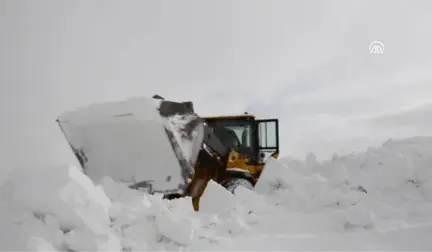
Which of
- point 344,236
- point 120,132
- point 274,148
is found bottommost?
point 274,148

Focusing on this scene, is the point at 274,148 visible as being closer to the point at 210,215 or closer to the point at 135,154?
the point at 135,154

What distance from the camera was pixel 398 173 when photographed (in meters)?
5.36

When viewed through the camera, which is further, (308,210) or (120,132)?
(120,132)

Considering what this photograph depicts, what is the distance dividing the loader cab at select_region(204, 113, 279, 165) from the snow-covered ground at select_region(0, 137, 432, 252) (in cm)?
295

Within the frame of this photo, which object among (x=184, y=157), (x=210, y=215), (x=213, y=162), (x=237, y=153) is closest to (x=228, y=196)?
(x=210, y=215)

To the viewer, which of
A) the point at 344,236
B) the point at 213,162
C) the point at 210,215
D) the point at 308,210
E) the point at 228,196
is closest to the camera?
the point at 344,236

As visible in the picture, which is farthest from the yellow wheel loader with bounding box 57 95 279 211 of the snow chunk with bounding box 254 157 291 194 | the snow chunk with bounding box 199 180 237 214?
the snow chunk with bounding box 199 180 237 214

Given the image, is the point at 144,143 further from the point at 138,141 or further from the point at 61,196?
the point at 61,196

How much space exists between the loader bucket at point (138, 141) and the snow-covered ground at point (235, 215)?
592 millimetres

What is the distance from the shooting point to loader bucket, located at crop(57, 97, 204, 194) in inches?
210

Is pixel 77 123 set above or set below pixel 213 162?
above

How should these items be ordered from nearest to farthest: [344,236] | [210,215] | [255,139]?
[344,236] → [210,215] → [255,139]

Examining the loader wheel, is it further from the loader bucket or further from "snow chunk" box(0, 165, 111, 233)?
"snow chunk" box(0, 165, 111, 233)

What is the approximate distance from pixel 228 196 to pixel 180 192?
1550 mm
